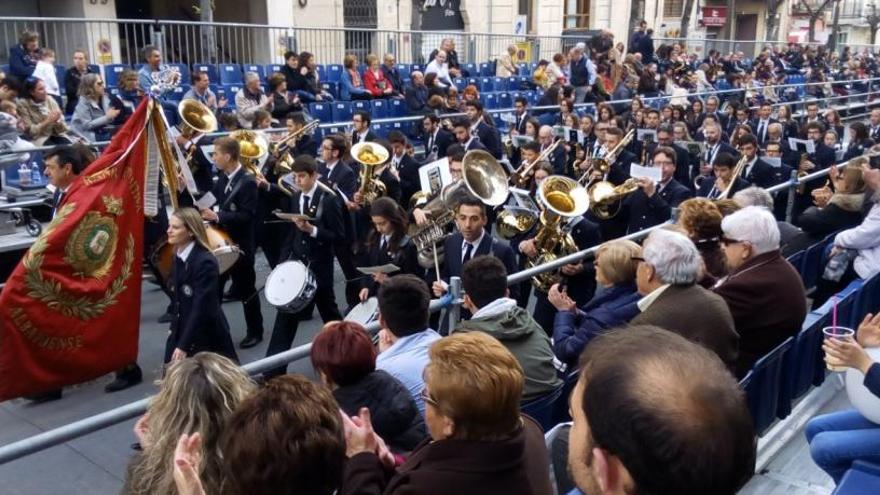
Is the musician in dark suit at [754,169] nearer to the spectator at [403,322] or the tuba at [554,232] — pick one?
the tuba at [554,232]

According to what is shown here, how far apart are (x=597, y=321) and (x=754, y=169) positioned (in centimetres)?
657

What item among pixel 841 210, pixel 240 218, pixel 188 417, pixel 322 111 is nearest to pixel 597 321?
pixel 188 417

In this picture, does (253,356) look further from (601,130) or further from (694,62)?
(694,62)

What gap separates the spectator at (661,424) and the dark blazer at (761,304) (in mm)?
2854

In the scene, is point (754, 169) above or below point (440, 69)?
below

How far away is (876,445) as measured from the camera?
3.45 metres

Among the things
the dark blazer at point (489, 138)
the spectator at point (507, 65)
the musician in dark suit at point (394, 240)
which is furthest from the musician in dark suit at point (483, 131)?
the spectator at point (507, 65)

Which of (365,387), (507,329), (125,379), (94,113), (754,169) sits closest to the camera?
(365,387)

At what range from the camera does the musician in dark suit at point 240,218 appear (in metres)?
7.59

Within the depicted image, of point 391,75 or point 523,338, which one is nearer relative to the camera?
point 523,338

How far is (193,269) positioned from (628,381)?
4.50 m

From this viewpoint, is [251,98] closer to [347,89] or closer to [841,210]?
[347,89]

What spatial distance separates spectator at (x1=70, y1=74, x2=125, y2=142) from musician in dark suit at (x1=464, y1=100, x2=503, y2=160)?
5.10 m

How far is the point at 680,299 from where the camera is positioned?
12.7 ft
